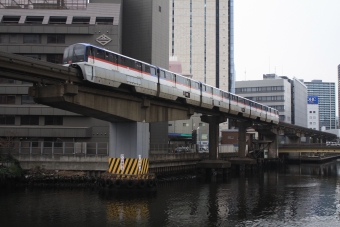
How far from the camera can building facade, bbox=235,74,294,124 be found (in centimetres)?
15838

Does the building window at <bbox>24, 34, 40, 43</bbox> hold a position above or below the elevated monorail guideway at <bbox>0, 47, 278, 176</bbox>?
above

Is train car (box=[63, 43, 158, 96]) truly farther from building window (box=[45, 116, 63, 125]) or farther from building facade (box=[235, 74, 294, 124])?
building facade (box=[235, 74, 294, 124])

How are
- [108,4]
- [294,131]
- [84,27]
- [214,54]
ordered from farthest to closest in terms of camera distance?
[214,54]
[294,131]
[108,4]
[84,27]

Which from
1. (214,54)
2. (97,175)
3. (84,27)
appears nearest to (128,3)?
(84,27)

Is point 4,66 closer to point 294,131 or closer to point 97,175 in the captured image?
point 97,175

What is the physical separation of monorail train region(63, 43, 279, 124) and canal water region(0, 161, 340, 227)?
37.7ft

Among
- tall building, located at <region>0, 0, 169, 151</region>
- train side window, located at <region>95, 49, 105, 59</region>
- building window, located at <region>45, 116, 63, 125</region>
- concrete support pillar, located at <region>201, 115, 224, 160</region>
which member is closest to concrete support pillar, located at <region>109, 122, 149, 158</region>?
train side window, located at <region>95, 49, 105, 59</region>

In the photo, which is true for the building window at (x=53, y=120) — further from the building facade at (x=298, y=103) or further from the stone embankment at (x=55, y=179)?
the building facade at (x=298, y=103)

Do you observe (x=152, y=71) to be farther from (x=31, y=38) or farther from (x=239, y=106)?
(x=239, y=106)

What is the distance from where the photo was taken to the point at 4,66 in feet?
102

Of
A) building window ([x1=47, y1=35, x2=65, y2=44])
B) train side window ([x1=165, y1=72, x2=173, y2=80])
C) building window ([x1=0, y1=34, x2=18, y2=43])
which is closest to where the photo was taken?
train side window ([x1=165, y1=72, x2=173, y2=80])

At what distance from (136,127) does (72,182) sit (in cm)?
1211

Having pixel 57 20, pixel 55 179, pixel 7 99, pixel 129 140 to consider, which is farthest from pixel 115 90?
pixel 57 20

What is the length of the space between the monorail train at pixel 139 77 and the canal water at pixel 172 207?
452 inches
